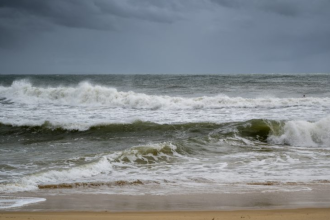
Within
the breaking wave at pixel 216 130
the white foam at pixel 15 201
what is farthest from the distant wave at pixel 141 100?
the white foam at pixel 15 201

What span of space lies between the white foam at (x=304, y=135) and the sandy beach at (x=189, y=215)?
8.11 metres

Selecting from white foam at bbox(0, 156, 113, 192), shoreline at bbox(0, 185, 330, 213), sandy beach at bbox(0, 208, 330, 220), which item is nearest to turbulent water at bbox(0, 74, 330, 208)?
white foam at bbox(0, 156, 113, 192)

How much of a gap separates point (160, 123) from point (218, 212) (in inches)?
463

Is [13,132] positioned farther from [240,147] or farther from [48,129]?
[240,147]

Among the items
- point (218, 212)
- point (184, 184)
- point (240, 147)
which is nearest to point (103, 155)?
point (184, 184)

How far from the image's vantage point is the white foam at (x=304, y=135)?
1325 cm

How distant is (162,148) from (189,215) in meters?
6.06

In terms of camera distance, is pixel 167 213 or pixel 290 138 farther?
pixel 290 138

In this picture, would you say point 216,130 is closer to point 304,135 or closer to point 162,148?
point 304,135

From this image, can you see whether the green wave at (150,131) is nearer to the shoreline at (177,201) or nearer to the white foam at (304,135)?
the white foam at (304,135)

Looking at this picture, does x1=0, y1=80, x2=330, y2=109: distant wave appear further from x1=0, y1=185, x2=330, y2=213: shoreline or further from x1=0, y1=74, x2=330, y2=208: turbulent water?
x1=0, y1=185, x2=330, y2=213: shoreline

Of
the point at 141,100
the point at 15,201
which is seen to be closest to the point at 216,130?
the point at 141,100

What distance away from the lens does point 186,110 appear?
22125mm

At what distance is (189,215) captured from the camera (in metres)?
5.17
